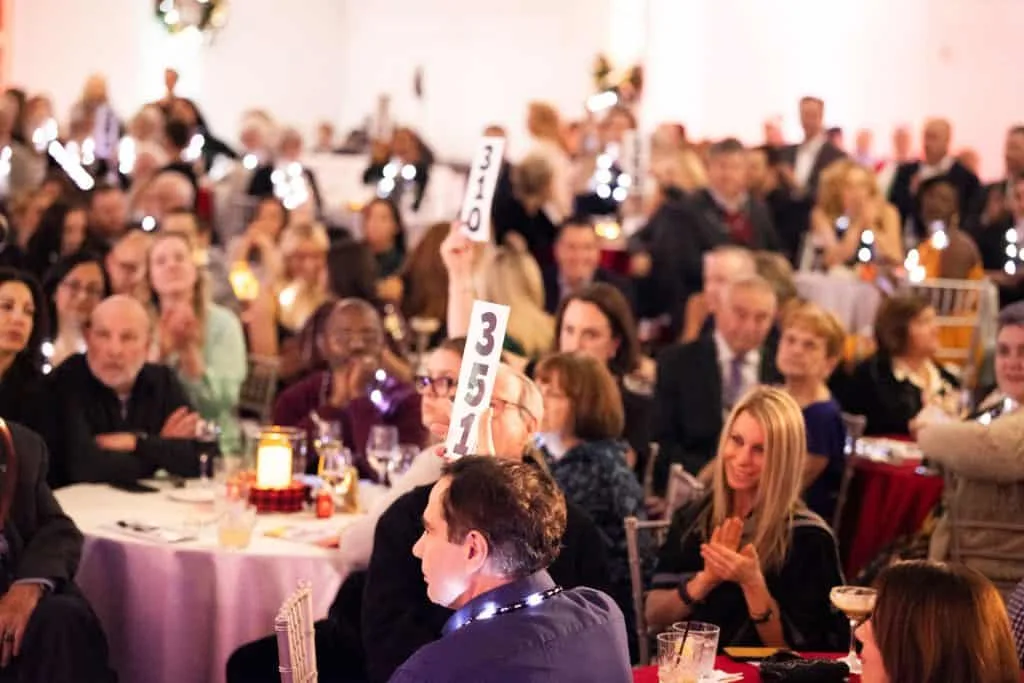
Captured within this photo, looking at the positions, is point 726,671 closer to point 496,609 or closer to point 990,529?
point 496,609

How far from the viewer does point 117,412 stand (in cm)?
584

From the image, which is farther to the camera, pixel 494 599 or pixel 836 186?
pixel 836 186

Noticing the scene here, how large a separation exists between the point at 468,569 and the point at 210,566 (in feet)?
6.68

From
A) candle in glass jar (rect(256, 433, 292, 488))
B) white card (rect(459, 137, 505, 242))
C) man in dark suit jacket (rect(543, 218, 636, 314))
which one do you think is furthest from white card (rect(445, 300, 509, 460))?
man in dark suit jacket (rect(543, 218, 636, 314))

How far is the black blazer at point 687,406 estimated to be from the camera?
681 centimetres

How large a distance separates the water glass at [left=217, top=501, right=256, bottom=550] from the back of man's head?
192 centimetres

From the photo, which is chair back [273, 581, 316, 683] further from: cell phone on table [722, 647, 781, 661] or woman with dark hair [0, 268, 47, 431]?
woman with dark hair [0, 268, 47, 431]

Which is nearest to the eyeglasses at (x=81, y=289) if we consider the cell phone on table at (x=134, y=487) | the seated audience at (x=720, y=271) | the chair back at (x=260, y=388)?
the chair back at (x=260, y=388)

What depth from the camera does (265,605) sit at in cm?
487

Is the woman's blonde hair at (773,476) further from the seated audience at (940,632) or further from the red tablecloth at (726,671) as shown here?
the seated audience at (940,632)

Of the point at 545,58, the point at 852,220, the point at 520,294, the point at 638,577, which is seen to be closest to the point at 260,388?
the point at 520,294

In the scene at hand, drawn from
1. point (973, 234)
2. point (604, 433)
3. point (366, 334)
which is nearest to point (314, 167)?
point (973, 234)

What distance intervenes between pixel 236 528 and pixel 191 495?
26.7 inches

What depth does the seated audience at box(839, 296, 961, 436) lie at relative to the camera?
727cm
